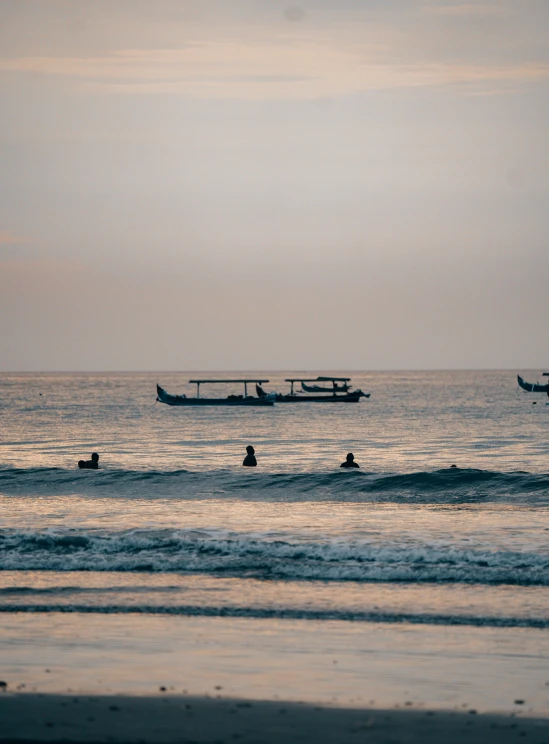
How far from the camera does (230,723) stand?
34.0ft

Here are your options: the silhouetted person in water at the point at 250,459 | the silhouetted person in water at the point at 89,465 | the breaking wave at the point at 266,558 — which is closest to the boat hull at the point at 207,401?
the silhouetted person in water at the point at 250,459

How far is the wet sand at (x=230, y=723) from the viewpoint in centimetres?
989

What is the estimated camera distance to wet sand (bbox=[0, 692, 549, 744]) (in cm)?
989

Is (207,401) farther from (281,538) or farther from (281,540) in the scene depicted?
(281,540)

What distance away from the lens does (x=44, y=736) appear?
9.88 m

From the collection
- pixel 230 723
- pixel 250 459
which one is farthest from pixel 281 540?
pixel 250 459

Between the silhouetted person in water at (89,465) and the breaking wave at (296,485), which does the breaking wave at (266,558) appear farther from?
the silhouetted person in water at (89,465)

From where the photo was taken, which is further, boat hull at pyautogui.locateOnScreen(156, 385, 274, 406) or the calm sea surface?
boat hull at pyautogui.locateOnScreen(156, 385, 274, 406)

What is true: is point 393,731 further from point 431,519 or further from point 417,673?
point 431,519

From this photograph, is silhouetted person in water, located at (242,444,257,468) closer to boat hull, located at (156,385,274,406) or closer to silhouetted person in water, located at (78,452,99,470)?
silhouetted person in water, located at (78,452,99,470)

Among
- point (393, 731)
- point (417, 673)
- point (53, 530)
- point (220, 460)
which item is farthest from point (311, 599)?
point (220, 460)

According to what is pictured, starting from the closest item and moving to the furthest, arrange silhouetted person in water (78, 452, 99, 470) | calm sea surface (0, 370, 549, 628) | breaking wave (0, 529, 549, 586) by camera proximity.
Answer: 1. calm sea surface (0, 370, 549, 628)
2. breaking wave (0, 529, 549, 586)
3. silhouetted person in water (78, 452, 99, 470)

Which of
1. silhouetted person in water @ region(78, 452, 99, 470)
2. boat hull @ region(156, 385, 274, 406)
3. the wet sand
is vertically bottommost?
the wet sand

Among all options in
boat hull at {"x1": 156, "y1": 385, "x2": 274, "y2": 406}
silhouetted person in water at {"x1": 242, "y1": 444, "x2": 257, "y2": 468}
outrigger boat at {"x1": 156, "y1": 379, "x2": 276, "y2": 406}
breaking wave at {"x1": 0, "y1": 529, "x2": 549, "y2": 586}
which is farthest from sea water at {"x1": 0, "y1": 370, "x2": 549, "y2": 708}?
boat hull at {"x1": 156, "y1": 385, "x2": 274, "y2": 406}
